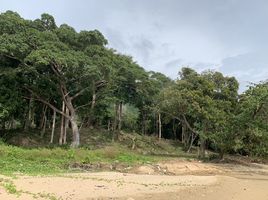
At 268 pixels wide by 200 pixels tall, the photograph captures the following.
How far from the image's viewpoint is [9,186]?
13.9m

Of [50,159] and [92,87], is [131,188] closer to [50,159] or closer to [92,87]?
[50,159]

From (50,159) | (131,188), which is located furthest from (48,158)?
(131,188)

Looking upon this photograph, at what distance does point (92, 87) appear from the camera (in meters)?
37.5

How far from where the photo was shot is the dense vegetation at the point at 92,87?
107 feet

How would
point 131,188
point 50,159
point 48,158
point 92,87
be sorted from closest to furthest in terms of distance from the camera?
point 131,188
point 50,159
point 48,158
point 92,87

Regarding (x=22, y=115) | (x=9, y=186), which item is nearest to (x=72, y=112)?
(x=22, y=115)

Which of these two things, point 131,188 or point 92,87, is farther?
point 92,87

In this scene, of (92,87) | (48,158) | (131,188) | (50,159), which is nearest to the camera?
(131,188)

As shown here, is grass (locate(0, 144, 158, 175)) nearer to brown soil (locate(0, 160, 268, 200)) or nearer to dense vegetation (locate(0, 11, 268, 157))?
brown soil (locate(0, 160, 268, 200))

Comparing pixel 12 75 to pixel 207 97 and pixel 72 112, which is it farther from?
pixel 207 97

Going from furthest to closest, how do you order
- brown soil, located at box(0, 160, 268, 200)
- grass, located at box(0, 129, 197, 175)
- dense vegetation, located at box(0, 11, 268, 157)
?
dense vegetation, located at box(0, 11, 268, 157) < grass, located at box(0, 129, 197, 175) < brown soil, located at box(0, 160, 268, 200)

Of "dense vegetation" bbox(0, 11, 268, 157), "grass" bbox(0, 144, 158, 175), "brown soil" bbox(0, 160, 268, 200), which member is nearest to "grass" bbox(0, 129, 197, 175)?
"grass" bbox(0, 144, 158, 175)

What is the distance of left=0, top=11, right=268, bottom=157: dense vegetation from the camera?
32.7 metres

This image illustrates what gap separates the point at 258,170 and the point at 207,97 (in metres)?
9.39
